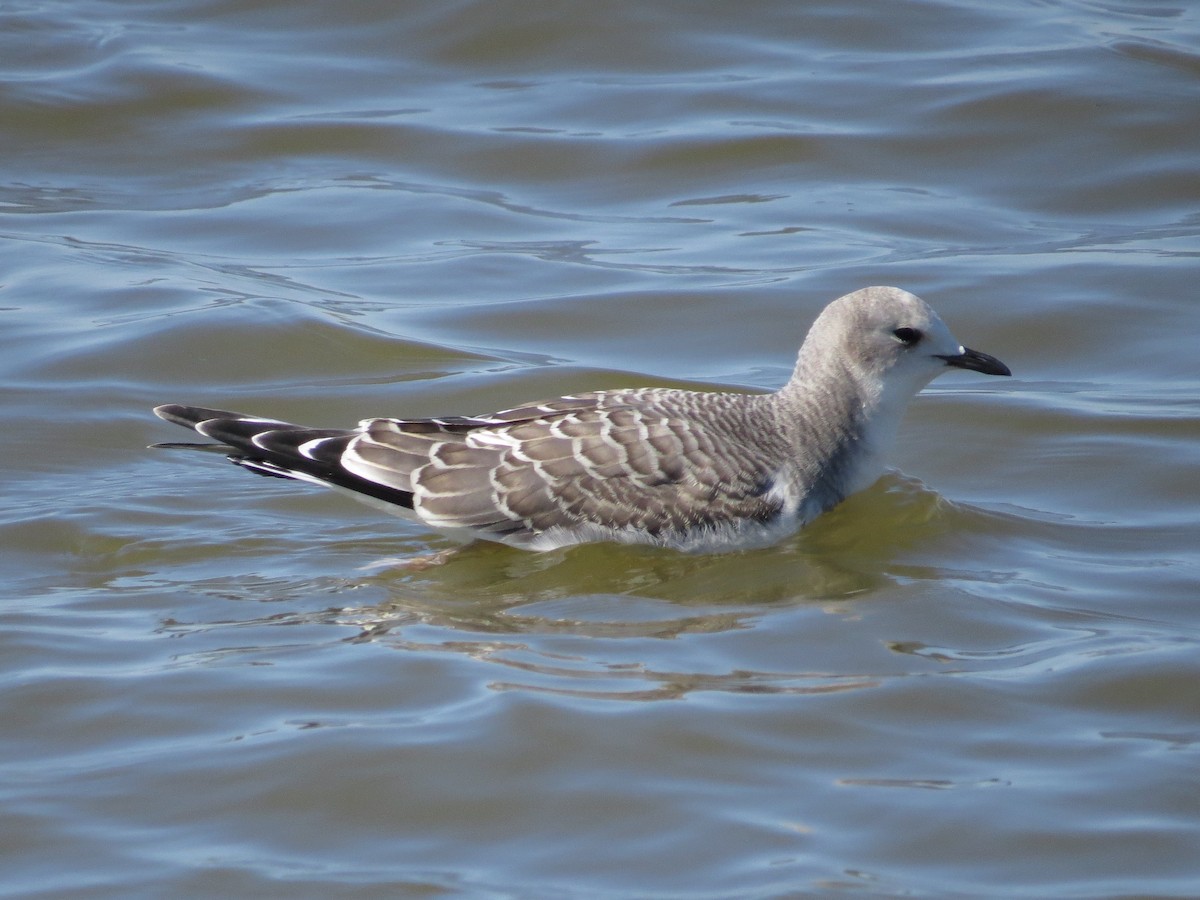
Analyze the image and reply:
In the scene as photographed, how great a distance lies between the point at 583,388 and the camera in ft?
31.5

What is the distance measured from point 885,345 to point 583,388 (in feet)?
7.02

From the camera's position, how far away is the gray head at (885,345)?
798 centimetres

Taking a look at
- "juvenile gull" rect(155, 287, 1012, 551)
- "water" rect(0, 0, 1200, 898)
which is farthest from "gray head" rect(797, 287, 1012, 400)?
"water" rect(0, 0, 1200, 898)

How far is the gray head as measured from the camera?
7.98 metres

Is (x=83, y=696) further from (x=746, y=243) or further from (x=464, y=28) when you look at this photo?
(x=464, y=28)

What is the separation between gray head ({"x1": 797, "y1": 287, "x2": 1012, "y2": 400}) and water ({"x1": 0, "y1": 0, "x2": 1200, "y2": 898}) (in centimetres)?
65

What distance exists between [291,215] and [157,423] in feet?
10.8

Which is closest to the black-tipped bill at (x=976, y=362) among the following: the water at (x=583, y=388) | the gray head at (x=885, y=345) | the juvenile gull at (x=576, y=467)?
the gray head at (x=885, y=345)

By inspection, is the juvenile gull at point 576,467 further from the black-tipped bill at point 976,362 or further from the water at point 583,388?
the black-tipped bill at point 976,362

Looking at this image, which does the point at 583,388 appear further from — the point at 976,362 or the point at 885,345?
the point at 976,362

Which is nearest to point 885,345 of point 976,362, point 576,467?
point 976,362

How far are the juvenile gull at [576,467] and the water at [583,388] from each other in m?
0.19

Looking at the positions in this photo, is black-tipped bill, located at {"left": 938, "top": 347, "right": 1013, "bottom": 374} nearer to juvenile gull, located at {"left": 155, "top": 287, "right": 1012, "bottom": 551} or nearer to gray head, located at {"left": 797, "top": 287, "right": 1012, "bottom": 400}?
gray head, located at {"left": 797, "top": 287, "right": 1012, "bottom": 400}

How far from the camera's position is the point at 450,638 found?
6.64m
